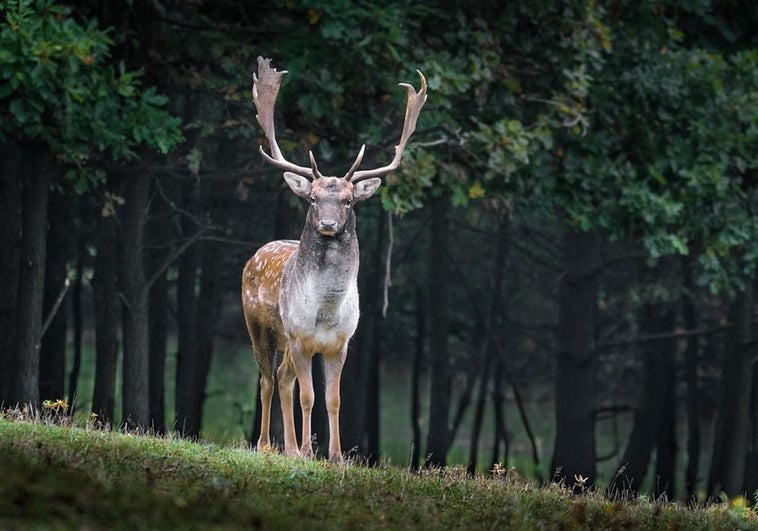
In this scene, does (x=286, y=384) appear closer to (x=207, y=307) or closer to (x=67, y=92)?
(x=67, y=92)

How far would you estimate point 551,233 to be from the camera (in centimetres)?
2880

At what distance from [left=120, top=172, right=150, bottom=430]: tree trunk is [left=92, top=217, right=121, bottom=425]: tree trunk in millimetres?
1517

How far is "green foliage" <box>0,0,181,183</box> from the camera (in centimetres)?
1420

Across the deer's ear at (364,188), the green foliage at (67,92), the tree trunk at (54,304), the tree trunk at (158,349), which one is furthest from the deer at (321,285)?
the tree trunk at (158,349)

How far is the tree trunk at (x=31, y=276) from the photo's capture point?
16.0 m

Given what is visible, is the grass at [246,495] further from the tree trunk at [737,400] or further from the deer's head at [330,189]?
the tree trunk at [737,400]

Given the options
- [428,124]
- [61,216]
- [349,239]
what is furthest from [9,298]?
[349,239]

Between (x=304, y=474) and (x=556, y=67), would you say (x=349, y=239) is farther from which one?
(x=556, y=67)

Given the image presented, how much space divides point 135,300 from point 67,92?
3.44 meters

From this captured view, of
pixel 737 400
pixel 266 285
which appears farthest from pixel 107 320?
pixel 737 400

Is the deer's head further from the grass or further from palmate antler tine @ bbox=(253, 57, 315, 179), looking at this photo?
the grass

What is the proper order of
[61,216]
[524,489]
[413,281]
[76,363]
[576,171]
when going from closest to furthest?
[524,489] < [576,171] < [61,216] < [76,363] < [413,281]

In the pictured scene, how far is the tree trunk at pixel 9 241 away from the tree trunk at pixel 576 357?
28.5 ft

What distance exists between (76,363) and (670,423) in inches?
384
